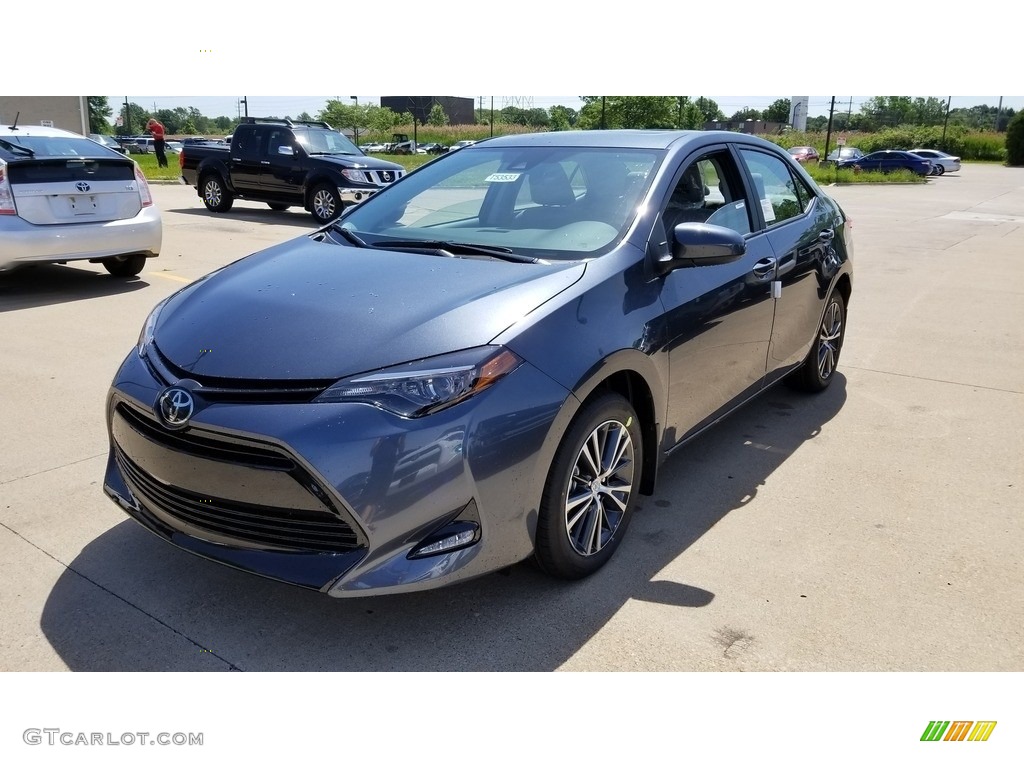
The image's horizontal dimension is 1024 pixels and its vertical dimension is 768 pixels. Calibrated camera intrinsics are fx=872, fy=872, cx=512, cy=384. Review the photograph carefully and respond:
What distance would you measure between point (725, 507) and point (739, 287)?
106 centimetres

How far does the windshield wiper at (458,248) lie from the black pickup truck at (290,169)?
10765mm

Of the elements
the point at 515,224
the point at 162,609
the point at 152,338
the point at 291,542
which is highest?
the point at 515,224

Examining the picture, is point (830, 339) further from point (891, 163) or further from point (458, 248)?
point (891, 163)

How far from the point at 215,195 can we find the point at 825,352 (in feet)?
44.4

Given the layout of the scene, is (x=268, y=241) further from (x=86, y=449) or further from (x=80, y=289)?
(x=86, y=449)

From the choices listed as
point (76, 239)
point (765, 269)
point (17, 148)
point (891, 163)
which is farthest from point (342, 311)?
point (891, 163)

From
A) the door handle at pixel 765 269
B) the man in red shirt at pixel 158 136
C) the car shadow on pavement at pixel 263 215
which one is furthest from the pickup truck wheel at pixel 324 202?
the man in red shirt at pixel 158 136

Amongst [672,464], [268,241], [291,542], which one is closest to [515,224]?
[672,464]

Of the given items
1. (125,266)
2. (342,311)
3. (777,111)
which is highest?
(777,111)

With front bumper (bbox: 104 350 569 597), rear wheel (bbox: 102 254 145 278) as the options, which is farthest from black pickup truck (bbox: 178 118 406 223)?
front bumper (bbox: 104 350 569 597)

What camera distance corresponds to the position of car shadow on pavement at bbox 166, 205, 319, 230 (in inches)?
589

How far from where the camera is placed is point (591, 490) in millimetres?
3291

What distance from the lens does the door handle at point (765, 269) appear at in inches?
173

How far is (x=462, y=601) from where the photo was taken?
324cm
